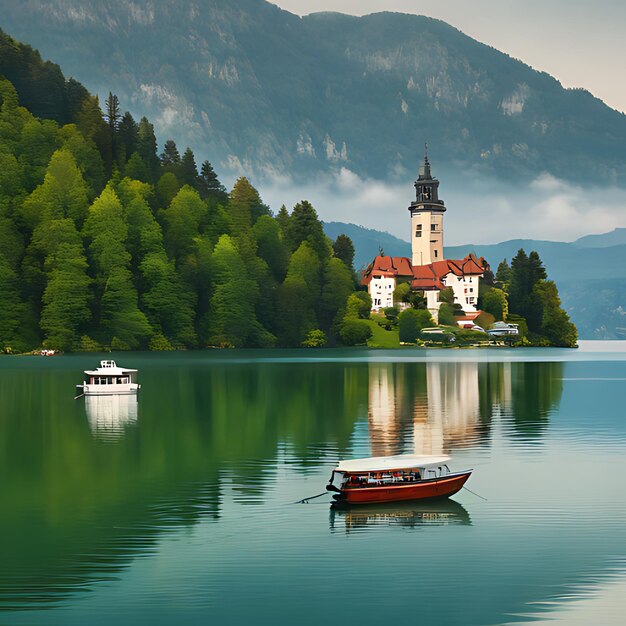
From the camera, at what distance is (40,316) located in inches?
6358

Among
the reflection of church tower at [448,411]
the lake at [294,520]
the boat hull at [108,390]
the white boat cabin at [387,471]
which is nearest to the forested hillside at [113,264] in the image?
the reflection of church tower at [448,411]

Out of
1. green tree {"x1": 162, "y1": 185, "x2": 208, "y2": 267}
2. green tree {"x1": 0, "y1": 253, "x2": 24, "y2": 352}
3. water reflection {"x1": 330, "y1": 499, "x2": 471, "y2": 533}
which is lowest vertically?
water reflection {"x1": 330, "y1": 499, "x2": 471, "y2": 533}

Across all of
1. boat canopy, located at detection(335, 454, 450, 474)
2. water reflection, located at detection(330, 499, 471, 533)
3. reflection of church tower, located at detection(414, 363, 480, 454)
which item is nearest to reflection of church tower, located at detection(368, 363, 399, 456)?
reflection of church tower, located at detection(414, 363, 480, 454)

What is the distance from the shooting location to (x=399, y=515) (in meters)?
35.9

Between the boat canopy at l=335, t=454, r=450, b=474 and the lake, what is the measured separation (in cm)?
156

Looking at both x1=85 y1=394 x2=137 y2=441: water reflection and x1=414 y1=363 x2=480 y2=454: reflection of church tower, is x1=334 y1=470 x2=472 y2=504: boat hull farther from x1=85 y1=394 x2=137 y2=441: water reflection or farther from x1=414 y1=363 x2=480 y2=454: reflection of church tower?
x1=85 y1=394 x2=137 y2=441: water reflection

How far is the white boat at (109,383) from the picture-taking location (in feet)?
277

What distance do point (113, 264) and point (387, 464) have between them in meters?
130

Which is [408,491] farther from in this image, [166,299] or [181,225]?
[181,225]

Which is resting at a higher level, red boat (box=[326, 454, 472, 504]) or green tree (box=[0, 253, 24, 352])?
green tree (box=[0, 253, 24, 352])

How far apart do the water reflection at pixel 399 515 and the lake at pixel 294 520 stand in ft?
0.48

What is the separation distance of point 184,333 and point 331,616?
15457cm

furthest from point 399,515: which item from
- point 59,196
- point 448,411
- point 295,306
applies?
point 295,306

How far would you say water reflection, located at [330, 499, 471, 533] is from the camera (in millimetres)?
34438
